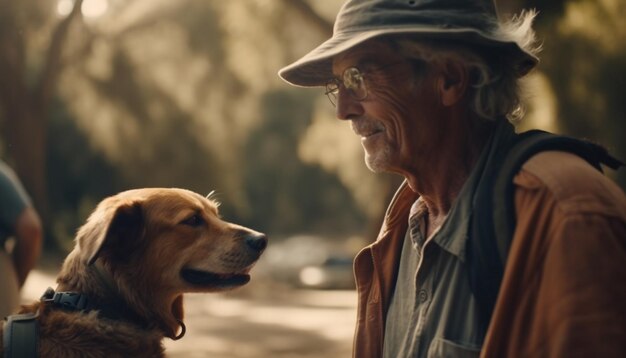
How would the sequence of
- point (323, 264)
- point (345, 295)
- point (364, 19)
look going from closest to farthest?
point (364, 19), point (345, 295), point (323, 264)

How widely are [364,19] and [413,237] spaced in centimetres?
74

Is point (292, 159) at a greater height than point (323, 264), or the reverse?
point (292, 159)

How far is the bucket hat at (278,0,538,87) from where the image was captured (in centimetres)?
220

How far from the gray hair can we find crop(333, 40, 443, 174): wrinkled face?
64mm

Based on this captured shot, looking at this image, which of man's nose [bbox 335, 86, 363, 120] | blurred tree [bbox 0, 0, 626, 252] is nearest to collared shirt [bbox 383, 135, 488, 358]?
man's nose [bbox 335, 86, 363, 120]

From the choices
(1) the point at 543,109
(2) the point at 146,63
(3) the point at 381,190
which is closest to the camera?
(1) the point at 543,109

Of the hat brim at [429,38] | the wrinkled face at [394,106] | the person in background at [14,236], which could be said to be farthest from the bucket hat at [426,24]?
the person in background at [14,236]

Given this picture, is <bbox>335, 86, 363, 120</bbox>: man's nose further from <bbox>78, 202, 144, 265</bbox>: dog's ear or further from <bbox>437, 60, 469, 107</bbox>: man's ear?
<bbox>78, 202, 144, 265</bbox>: dog's ear

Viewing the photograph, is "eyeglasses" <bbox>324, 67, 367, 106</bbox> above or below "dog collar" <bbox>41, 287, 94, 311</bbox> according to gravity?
above

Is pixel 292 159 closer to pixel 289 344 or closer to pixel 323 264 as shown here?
pixel 323 264

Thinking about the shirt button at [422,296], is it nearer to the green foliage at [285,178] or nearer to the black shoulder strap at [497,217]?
the black shoulder strap at [497,217]

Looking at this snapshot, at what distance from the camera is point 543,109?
28.7 feet

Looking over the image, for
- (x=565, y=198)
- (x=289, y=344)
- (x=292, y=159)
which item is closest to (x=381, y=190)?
(x=289, y=344)

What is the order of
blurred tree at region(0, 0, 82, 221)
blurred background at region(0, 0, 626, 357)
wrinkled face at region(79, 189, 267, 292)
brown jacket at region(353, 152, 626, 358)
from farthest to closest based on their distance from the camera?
blurred tree at region(0, 0, 82, 221) → blurred background at region(0, 0, 626, 357) → wrinkled face at region(79, 189, 267, 292) → brown jacket at region(353, 152, 626, 358)
